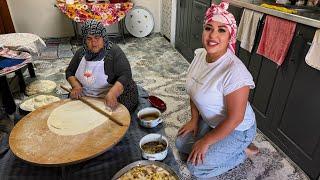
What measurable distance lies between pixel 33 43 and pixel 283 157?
8.22 ft

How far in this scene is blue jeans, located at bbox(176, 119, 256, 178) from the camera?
1326mm

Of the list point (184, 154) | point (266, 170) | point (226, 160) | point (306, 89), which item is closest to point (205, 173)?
point (226, 160)

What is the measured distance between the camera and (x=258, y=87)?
1.82 metres

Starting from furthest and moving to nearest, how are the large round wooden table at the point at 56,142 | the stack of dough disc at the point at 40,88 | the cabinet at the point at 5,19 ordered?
the cabinet at the point at 5,19, the stack of dough disc at the point at 40,88, the large round wooden table at the point at 56,142

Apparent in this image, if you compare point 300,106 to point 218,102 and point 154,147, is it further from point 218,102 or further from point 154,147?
point 154,147

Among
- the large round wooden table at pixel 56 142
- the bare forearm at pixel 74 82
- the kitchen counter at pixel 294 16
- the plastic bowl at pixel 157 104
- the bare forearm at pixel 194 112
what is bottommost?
the plastic bowl at pixel 157 104

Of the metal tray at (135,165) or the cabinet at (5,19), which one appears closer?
the metal tray at (135,165)

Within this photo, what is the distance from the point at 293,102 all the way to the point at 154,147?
94cm

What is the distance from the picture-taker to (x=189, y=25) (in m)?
2.97

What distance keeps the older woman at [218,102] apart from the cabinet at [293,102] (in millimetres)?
339

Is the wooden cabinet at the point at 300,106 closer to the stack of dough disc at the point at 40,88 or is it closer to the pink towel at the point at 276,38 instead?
the pink towel at the point at 276,38

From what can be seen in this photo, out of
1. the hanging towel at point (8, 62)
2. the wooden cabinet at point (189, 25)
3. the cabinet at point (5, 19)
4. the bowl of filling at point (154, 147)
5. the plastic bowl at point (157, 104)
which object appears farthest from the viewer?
the cabinet at point (5, 19)

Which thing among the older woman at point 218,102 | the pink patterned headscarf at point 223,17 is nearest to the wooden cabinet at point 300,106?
the older woman at point 218,102

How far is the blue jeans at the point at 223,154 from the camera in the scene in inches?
52.2
